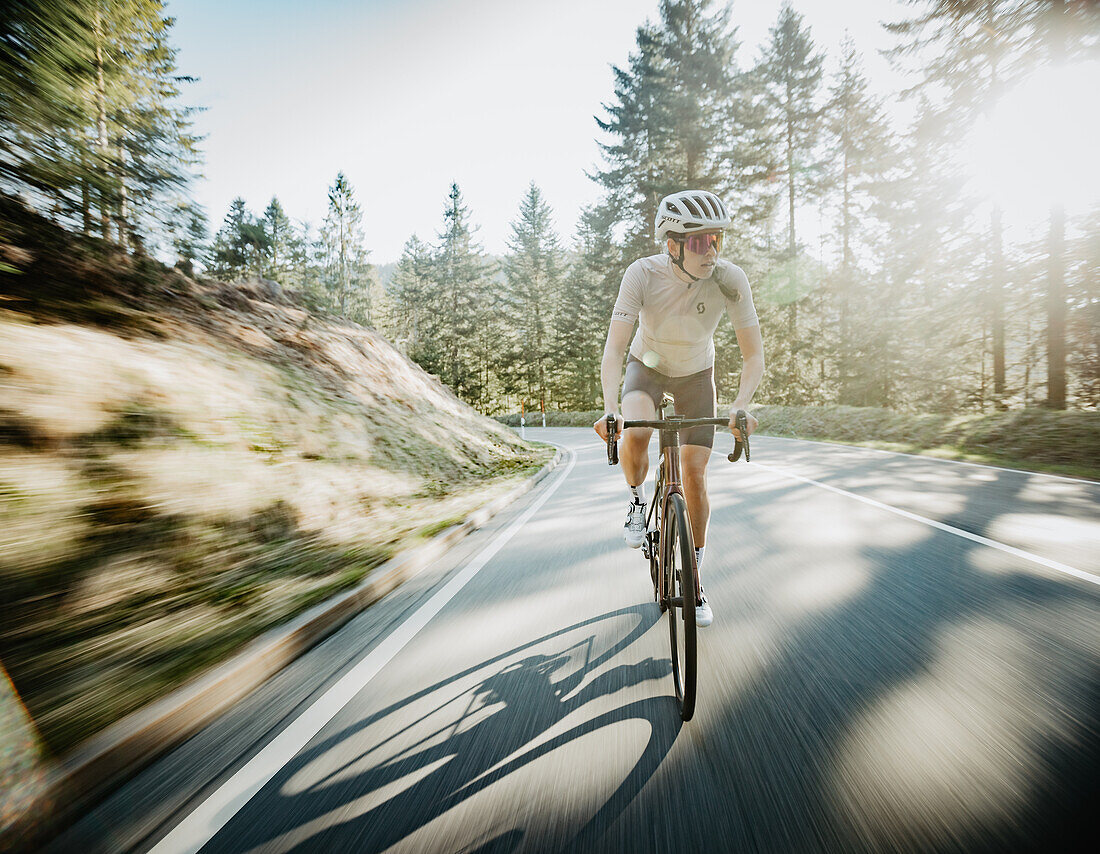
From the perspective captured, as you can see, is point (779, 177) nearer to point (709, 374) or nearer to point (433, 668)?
point (709, 374)

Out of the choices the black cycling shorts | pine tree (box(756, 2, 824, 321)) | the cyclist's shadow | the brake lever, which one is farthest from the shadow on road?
pine tree (box(756, 2, 824, 321))

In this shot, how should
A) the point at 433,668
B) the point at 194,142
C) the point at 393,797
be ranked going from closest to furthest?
1. the point at 393,797
2. the point at 433,668
3. the point at 194,142

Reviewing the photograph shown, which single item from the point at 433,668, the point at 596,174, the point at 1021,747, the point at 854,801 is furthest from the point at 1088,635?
the point at 596,174

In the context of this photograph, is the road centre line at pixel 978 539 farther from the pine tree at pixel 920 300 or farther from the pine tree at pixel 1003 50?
the pine tree at pixel 920 300

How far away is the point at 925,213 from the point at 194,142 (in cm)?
2576

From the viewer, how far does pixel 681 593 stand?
262cm

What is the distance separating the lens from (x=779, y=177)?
25594 millimetres

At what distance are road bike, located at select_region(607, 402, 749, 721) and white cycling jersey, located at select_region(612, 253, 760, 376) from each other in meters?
0.43

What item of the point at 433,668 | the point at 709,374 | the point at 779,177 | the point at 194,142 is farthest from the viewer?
the point at 779,177

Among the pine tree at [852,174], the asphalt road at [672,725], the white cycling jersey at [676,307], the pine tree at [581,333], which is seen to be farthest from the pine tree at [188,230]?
the pine tree at [581,333]

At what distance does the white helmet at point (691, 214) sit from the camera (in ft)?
10.0

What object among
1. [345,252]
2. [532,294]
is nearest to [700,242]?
[532,294]

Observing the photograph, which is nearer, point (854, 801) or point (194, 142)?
point (854, 801)

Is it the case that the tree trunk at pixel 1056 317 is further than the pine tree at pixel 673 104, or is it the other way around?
the pine tree at pixel 673 104
